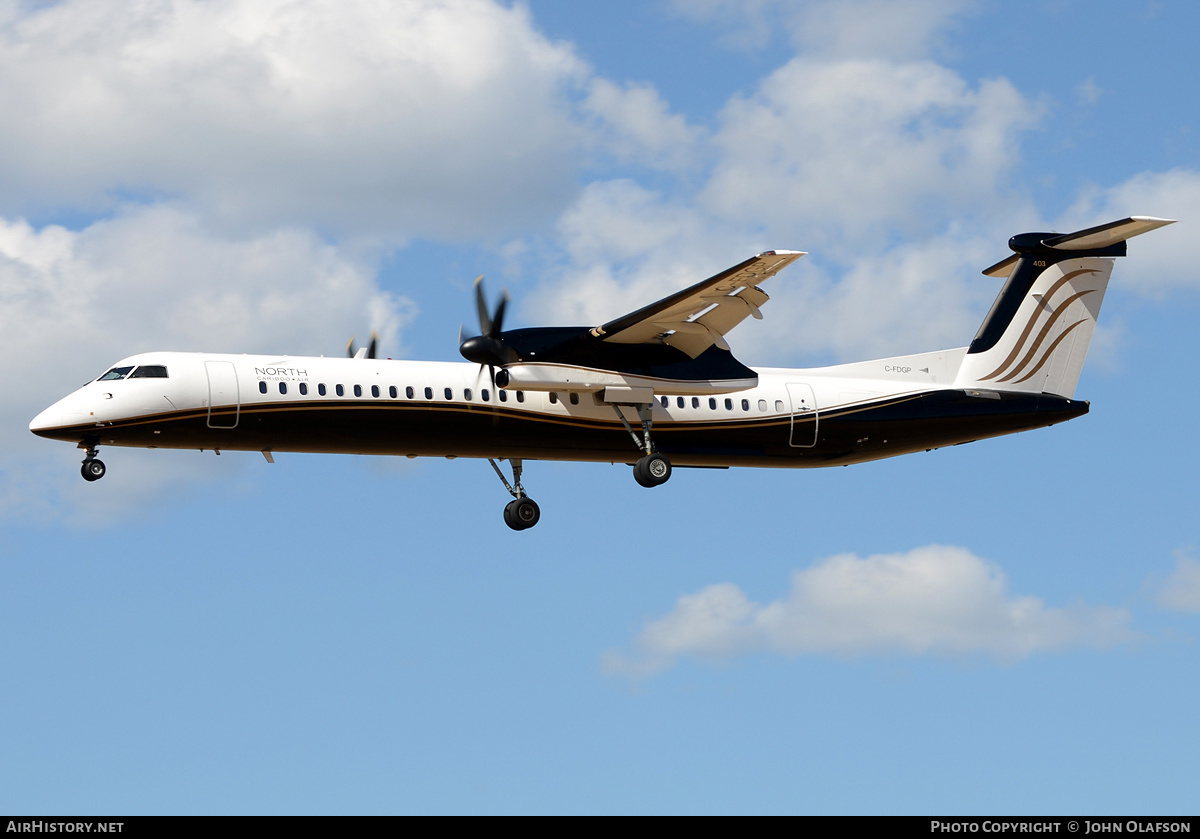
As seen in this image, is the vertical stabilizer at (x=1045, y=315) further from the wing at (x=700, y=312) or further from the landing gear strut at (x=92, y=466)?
the landing gear strut at (x=92, y=466)

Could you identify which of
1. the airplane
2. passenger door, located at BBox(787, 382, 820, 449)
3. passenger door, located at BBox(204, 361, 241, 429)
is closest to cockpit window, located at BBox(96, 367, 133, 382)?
the airplane

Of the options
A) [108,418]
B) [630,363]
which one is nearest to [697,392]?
[630,363]

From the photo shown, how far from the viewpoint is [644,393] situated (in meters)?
27.4

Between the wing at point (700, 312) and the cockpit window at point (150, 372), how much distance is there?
8067mm

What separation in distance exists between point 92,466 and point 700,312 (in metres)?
11.6

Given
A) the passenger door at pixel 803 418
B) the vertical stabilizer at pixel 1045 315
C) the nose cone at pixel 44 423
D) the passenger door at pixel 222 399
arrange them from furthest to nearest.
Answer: the vertical stabilizer at pixel 1045 315, the passenger door at pixel 803 418, the passenger door at pixel 222 399, the nose cone at pixel 44 423

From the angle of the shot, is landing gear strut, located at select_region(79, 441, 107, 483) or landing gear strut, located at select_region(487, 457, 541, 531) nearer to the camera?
landing gear strut, located at select_region(79, 441, 107, 483)

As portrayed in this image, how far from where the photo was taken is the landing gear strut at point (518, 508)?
96.9 feet

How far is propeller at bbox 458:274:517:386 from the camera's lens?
25.6 m

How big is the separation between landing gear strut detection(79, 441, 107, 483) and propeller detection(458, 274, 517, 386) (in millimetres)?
6786

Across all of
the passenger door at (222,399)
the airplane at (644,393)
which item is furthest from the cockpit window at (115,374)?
the passenger door at (222,399)

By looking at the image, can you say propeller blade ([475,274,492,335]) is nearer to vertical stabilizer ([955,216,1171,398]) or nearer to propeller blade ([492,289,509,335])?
propeller blade ([492,289,509,335])

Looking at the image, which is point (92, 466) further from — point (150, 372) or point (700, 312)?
point (700, 312)

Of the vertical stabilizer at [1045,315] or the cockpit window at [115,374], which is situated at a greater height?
the vertical stabilizer at [1045,315]
